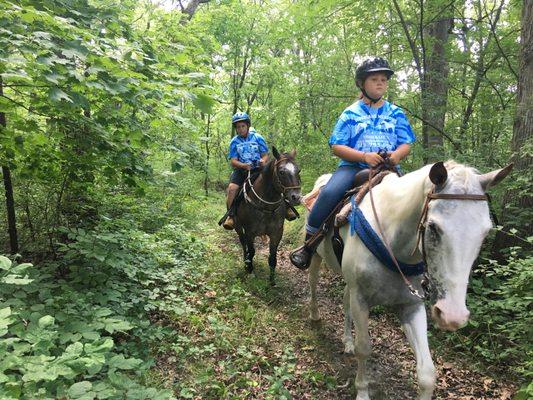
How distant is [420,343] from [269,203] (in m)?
4.13

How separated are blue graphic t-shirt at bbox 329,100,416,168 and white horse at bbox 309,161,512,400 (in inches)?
26.7

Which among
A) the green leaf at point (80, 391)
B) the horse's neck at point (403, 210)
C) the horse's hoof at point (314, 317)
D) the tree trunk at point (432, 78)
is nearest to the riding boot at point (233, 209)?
the horse's hoof at point (314, 317)

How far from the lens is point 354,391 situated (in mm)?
3752

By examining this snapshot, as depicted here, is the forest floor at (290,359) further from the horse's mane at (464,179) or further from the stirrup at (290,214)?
the horse's mane at (464,179)

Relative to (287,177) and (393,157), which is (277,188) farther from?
(393,157)

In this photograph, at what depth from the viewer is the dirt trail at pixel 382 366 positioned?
3.67 meters

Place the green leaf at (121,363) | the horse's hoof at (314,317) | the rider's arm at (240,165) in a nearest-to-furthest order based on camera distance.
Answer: the green leaf at (121,363)
the horse's hoof at (314,317)
the rider's arm at (240,165)

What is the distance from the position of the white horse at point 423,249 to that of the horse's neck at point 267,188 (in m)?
3.04

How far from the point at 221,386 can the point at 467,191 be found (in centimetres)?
302

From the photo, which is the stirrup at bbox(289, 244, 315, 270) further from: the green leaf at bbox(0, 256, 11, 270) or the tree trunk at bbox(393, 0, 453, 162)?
the green leaf at bbox(0, 256, 11, 270)

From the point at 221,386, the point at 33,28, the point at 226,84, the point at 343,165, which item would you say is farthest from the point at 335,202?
the point at 226,84

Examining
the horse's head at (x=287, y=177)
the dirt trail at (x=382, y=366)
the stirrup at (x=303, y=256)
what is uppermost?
the horse's head at (x=287, y=177)

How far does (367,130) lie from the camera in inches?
154

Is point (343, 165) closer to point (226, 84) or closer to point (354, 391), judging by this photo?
point (354, 391)
